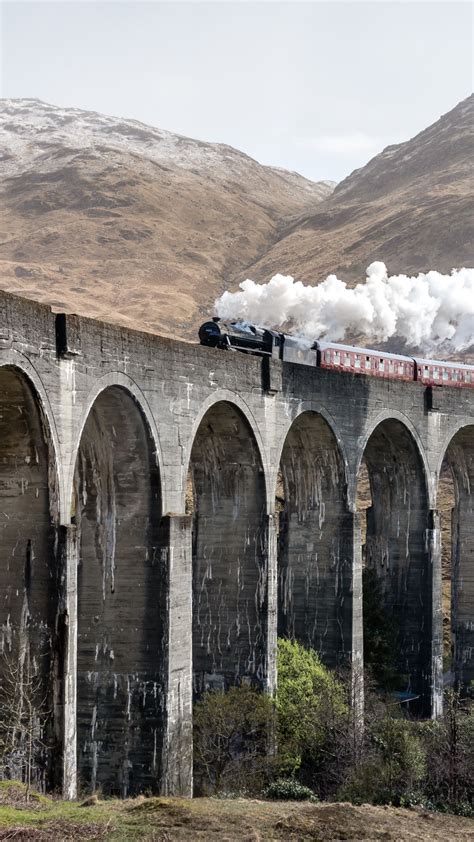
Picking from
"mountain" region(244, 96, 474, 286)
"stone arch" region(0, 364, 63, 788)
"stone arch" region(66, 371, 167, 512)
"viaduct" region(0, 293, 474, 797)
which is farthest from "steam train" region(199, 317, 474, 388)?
"mountain" region(244, 96, 474, 286)

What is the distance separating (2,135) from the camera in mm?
179000

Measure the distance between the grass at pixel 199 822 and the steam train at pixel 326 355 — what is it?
16.8 m

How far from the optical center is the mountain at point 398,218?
422 feet

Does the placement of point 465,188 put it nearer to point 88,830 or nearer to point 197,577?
point 197,577

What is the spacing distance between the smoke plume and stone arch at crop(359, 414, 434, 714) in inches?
2100

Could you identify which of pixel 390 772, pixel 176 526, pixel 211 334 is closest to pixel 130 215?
pixel 211 334

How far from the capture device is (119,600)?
27.3 metres

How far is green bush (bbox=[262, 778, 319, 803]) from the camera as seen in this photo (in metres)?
26.7

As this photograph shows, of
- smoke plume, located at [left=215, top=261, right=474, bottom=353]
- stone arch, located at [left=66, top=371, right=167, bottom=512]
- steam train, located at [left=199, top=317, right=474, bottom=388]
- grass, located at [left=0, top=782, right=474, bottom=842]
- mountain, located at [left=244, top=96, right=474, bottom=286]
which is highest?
mountain, located at [left=244, top=96, right=474, bottom=286]

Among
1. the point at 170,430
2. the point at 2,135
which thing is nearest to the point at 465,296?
the point at 170,430

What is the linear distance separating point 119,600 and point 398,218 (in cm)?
11840

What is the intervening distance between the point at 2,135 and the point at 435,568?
154 meters

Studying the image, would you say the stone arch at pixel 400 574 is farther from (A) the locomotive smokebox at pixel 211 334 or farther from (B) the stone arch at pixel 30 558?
(B) the stone arch at pixel 30 558

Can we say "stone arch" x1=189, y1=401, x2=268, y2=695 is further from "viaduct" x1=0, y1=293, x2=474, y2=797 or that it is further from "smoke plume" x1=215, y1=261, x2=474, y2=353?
"smoke plume" x1=215, y1=261, x2=474, y2=353
